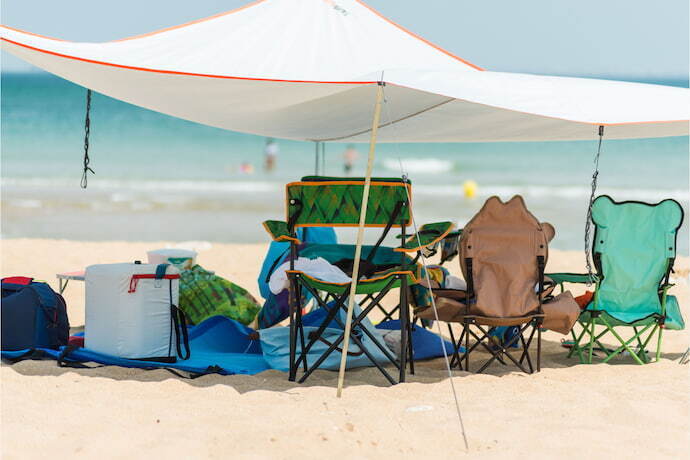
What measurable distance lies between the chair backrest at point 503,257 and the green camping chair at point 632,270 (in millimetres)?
419

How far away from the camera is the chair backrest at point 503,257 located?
12.4 ft

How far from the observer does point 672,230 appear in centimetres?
416

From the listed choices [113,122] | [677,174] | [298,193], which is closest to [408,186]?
[298,193]

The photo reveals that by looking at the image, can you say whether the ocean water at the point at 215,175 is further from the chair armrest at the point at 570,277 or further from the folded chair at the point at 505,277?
the folded chair at the point at 505,277

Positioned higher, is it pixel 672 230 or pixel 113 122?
pixel 113 122

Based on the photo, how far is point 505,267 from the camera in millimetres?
3793

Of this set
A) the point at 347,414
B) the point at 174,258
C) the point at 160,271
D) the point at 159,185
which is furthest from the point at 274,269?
the point at 159,185

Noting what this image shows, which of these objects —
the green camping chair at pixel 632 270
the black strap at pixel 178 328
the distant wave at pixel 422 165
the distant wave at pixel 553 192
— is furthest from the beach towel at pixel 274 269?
the distant wave at pixel 422 165

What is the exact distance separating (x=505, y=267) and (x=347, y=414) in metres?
1.20

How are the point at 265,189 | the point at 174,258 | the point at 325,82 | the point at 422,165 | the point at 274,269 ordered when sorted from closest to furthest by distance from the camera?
the point at 325,82, the point at 274,269, the point at 174,258, the point at 265,189, the point at 422,165

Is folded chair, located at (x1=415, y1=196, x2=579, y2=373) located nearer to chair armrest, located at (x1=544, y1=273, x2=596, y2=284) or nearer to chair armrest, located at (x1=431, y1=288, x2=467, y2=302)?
chair armrest, located at (x1=431, y1=288, x2=467, y2=302)

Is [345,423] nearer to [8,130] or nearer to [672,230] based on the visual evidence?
[672,230]

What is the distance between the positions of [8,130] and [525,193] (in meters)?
15.1

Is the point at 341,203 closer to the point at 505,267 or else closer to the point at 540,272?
the point at 505,267
